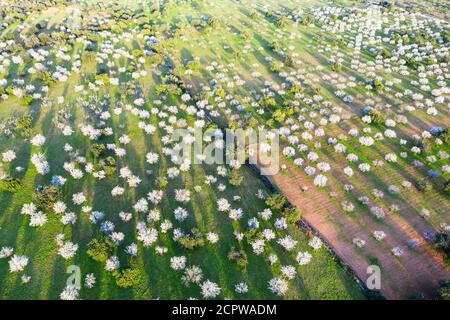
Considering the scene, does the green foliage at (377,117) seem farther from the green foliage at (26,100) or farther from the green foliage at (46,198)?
the green foliage at (26,100)

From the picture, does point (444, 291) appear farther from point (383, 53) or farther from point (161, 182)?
point (383, 53)

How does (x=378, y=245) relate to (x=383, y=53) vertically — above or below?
below

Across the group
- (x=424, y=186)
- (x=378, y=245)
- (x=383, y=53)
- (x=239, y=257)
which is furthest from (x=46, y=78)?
(x=383, y=53)

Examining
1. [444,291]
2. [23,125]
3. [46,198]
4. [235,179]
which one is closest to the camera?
[444,291]

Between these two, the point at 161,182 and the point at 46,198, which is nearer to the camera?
the point at 46,198

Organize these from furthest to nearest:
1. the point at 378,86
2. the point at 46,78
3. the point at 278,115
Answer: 1. the point at 378,86
2. the point at 46,78
3. the point at 278,115
